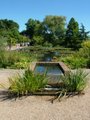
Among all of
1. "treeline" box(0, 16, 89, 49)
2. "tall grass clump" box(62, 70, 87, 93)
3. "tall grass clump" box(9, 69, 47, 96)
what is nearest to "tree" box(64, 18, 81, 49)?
"treeline" box(0, 16, 89, 49)

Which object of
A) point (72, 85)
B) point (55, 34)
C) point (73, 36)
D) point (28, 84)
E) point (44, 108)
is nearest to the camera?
point (44, 108)

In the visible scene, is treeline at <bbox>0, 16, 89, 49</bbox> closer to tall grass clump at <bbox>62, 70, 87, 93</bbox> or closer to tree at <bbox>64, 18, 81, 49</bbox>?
tree at <bbox>64, 18, 81, 49</bbox>

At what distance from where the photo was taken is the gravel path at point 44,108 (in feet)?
19.8

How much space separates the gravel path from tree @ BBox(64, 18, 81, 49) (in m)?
40.5

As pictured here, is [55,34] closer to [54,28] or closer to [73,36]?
[54,28]

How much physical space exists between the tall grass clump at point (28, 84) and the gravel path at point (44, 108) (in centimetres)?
31

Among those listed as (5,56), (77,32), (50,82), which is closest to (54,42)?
(77,32)

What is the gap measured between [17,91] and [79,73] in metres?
2.01

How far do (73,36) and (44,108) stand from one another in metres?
44.5

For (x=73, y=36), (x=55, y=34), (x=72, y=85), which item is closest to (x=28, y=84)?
(x=72, y=85)

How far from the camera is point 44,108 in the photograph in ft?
22.0

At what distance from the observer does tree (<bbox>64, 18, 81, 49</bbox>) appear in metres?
49.0

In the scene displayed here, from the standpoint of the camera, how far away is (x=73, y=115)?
611cm

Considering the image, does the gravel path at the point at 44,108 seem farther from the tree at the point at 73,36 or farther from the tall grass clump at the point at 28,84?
the tree at the point at 73,36
